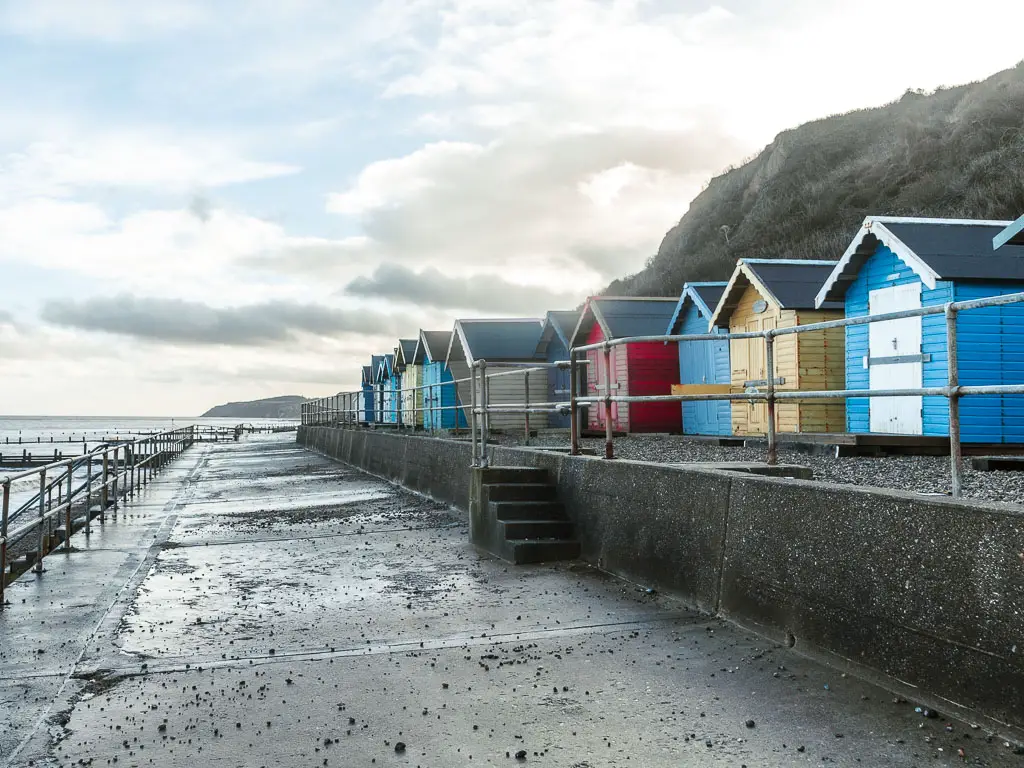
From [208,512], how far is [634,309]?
14877 millimetres

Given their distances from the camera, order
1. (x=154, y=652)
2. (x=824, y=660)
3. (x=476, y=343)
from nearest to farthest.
→ (x=824, y=660), (x=154, y=652), (x=476, y=343)

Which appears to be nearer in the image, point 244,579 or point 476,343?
point 244,579

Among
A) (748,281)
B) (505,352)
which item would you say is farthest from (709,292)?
(505,352)

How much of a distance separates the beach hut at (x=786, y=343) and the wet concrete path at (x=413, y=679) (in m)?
11.2

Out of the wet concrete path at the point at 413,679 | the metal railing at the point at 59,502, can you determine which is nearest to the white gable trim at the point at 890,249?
the wet concrete path at the point at 413,679

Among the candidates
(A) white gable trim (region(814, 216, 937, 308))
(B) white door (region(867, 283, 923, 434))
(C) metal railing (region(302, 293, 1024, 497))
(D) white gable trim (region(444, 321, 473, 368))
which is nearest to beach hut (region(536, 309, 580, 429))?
(D) white gable trim (region(444, 321, 473, 368))

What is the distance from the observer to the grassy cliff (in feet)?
165

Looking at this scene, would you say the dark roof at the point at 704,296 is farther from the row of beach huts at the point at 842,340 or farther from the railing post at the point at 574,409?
the railing post at the point at 574,409

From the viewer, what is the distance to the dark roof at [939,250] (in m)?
14.2

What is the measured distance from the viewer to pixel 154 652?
5.41m

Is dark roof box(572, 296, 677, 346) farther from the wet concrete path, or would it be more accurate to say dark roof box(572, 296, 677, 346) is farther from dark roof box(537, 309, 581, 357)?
the wet concrete path

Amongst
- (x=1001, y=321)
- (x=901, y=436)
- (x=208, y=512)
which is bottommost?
(x=208, y=512)

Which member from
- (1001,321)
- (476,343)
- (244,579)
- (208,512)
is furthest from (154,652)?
(476,343)

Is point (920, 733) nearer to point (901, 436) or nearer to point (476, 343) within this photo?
point (901, 436)
